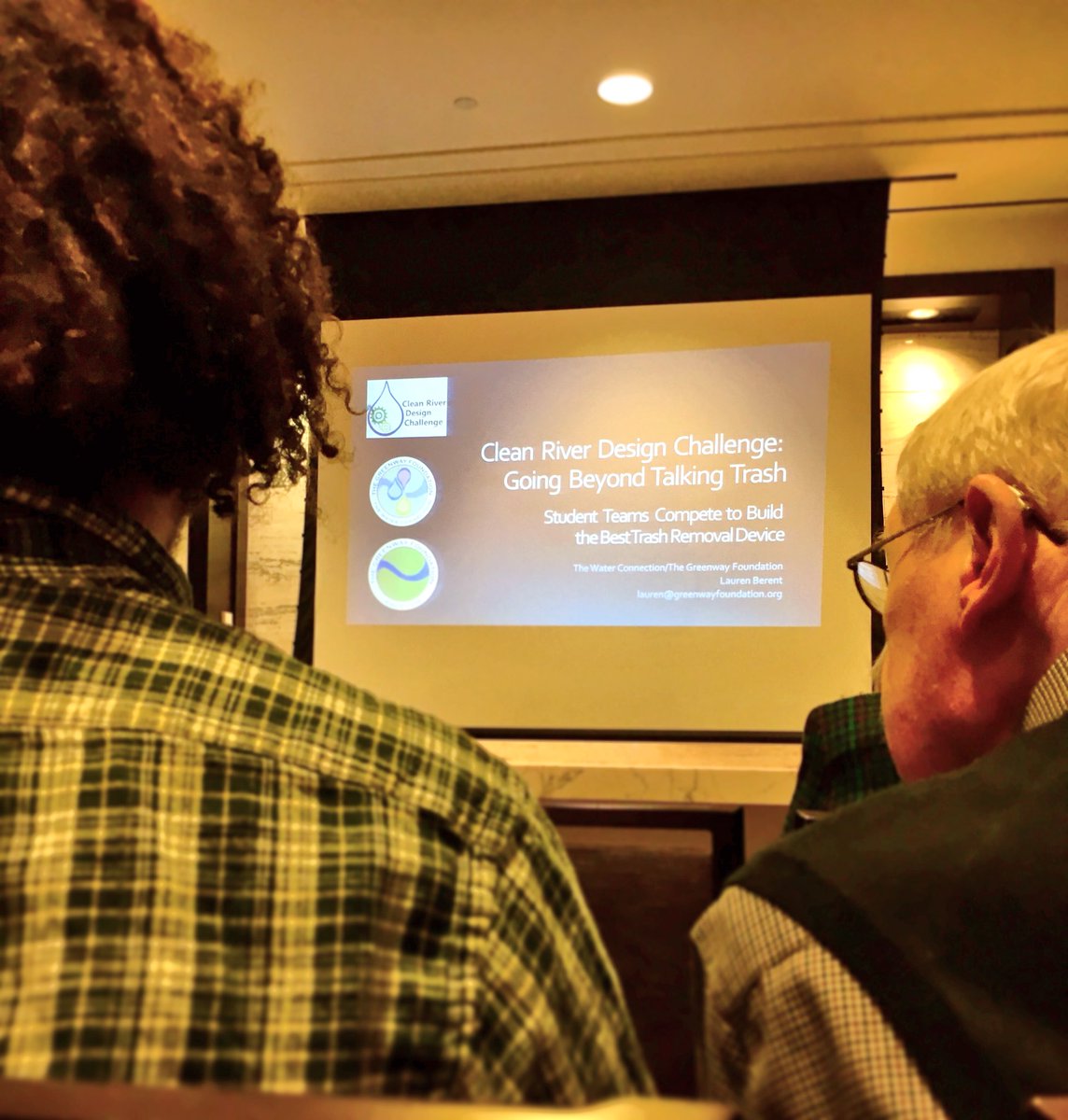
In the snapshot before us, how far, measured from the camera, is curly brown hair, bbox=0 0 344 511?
0.54 m

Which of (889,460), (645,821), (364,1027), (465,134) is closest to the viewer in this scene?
(364,1027)

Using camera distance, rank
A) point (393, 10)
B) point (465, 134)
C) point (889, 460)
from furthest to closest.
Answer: point (889, 460), point (465, 134), point (393, 10)

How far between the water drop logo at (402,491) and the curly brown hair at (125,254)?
2712 millimetres

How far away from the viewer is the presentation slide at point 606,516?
312 cm

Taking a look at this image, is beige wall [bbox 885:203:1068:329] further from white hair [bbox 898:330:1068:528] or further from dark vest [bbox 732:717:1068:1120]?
dark vest [bbox 732:717:1068:1120]

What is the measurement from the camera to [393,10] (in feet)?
7.52

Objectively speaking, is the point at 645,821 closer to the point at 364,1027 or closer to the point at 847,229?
the point at 364,1027

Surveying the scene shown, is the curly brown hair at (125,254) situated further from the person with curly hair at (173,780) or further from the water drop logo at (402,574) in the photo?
the water drop logo at (402,574)

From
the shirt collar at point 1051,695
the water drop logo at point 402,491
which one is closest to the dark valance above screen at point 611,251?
the water drop logo at point 402,491

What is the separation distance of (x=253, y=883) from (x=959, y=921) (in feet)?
1.20

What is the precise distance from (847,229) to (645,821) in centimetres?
271

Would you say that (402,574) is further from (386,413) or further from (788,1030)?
(788,1030)

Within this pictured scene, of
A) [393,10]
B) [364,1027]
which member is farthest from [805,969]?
[393,10]

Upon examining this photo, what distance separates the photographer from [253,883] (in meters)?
0.44
